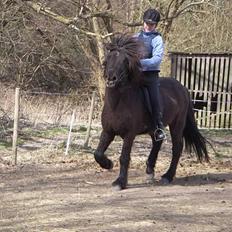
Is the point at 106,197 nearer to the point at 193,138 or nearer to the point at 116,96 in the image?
the point at 116,96

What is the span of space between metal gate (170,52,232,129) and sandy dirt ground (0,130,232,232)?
788cm

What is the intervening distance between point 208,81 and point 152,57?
1163cm

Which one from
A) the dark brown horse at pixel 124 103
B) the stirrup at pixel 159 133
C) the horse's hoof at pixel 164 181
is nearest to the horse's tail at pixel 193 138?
the dark brown horse at pixel 124 103

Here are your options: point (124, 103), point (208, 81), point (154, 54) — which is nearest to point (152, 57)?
point (154, 54)

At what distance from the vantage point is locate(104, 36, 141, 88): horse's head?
6898 mm

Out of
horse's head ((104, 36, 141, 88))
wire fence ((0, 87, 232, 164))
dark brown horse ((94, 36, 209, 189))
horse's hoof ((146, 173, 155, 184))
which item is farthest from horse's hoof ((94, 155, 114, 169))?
wire fence ((0, 87, 232, 164))

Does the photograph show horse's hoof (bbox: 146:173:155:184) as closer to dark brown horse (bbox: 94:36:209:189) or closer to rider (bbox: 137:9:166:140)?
dark brown horse (bbox: 94:36:209:189)

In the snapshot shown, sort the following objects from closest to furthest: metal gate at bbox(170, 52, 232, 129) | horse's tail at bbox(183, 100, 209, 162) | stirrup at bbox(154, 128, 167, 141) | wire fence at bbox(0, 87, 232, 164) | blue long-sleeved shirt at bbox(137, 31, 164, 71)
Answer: blue long-sleeved shirt at bbox(137, 31, 164, 71) < stirrup at bbox(154, 128, 167, 141) < horse's tail at bbox(183, 100, 209, 162) < wire fence at bbox(0, 87, 232, 164) < metal gate at bbox(170, 52, 232, 129)

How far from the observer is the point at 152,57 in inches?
294

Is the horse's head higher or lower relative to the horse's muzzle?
higher

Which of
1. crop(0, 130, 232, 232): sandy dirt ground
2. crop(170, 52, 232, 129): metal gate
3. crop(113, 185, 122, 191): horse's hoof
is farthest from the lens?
crop(170, 52, 232, 129): metal gate

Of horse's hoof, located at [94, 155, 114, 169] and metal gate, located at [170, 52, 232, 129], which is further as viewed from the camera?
metal gate, located at [170, 52, 232, 129]

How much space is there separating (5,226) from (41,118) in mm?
6428

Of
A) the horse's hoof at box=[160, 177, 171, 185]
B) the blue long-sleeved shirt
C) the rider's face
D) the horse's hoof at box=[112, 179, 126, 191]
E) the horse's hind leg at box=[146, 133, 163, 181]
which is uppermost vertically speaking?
the rider's face
